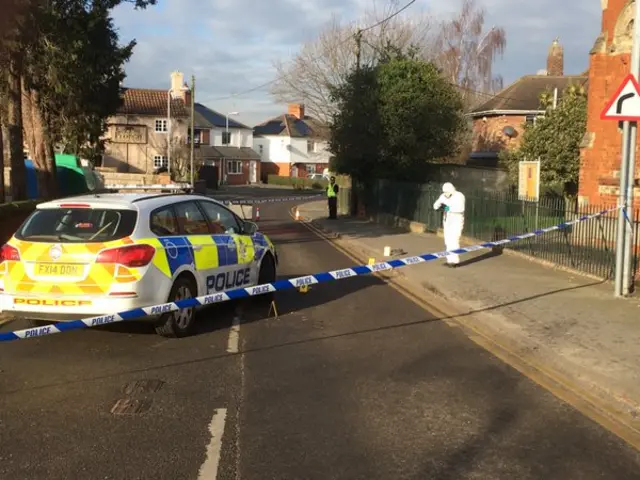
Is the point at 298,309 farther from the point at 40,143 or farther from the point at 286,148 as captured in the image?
the point at 286,148

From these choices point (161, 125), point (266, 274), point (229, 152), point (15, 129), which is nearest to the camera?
point (266, 274)

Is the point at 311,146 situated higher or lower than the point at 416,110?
higher

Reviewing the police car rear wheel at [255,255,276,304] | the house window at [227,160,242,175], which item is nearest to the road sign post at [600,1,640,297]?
the police car rear wheel at [255,255,276,304]

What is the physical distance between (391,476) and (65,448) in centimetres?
215

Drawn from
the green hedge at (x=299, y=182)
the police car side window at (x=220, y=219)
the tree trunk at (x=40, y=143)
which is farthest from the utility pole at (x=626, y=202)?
the green hedge at (x=299, y=182)

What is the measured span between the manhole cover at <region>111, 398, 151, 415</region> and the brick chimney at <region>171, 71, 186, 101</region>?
200 feet

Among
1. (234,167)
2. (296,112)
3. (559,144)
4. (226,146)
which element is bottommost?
(234,167)

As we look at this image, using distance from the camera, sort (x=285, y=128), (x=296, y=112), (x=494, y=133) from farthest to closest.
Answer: (x=296, y=112), (x=285, y=128), (x=494, y=133)

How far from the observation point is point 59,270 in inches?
264

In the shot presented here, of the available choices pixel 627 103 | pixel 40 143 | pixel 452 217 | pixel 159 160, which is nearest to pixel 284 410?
pixel 627 103

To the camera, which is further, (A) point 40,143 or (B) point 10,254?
(A) point 40,143

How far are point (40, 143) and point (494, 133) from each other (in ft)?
84.2

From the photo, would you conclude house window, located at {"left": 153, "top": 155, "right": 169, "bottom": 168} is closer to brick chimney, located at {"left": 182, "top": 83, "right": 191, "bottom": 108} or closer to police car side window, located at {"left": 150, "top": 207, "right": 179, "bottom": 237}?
brick chimney, located at {"left": 182, "top": 83, "right": 191, "bottom": 108}

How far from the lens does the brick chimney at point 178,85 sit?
63.7m
